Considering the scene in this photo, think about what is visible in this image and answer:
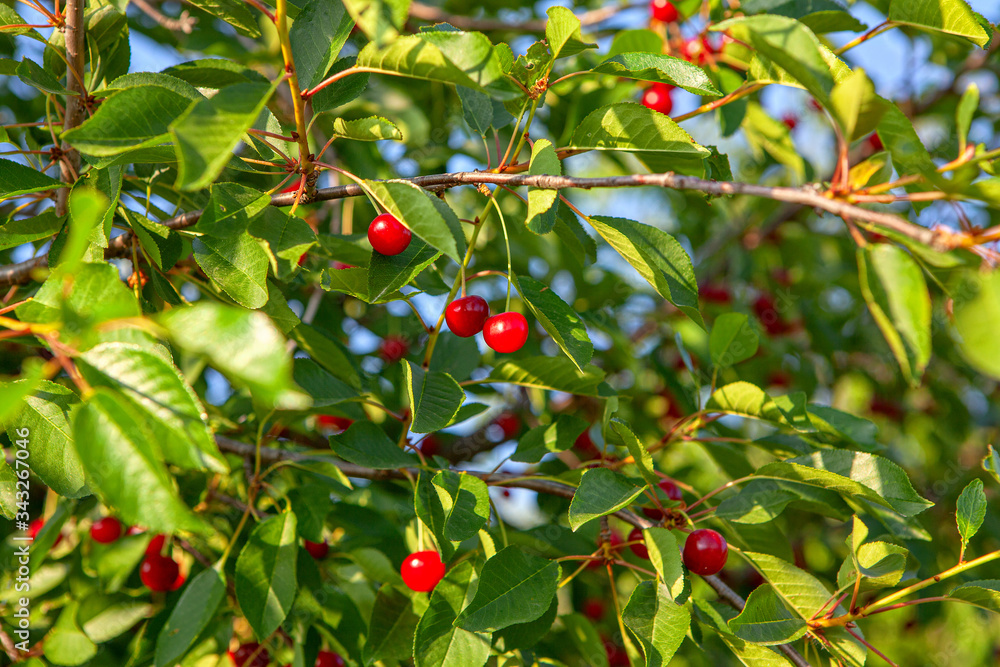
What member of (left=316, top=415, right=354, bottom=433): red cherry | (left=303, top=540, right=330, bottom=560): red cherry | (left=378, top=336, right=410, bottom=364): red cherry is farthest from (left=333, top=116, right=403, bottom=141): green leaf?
(left=378, top=336, right=410, bottom=364): red cherry

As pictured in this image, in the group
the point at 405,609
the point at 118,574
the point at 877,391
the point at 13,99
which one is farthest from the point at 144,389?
the point at 877,391

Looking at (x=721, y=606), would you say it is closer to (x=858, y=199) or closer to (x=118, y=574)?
(x=858, y=199)

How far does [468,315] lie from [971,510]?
1062mm

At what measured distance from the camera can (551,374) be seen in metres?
1.49

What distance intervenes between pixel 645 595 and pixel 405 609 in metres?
0.54

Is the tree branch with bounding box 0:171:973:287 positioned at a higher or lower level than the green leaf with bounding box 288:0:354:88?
lower

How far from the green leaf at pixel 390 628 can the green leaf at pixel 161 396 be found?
84cm

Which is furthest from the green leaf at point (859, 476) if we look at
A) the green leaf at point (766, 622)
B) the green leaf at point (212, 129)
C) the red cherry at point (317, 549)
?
the red cherry at point (317, 549)

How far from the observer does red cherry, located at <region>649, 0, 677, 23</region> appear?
236 centimetres

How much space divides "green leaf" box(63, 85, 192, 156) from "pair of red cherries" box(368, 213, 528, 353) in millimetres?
372

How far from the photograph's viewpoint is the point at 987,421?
3947 millimetres

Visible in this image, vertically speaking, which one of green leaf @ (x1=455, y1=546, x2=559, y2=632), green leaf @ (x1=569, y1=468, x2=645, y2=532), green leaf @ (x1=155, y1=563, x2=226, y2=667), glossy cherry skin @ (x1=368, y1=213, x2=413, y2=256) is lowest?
green leaf @ (x1=155, y1=563, x2=226, y2=667)

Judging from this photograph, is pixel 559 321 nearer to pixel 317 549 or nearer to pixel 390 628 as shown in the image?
pixel 390 628

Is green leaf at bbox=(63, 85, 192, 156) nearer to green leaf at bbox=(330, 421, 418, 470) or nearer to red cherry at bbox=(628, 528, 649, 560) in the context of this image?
green leaf at bbox=(330, 421, 418, 470)
